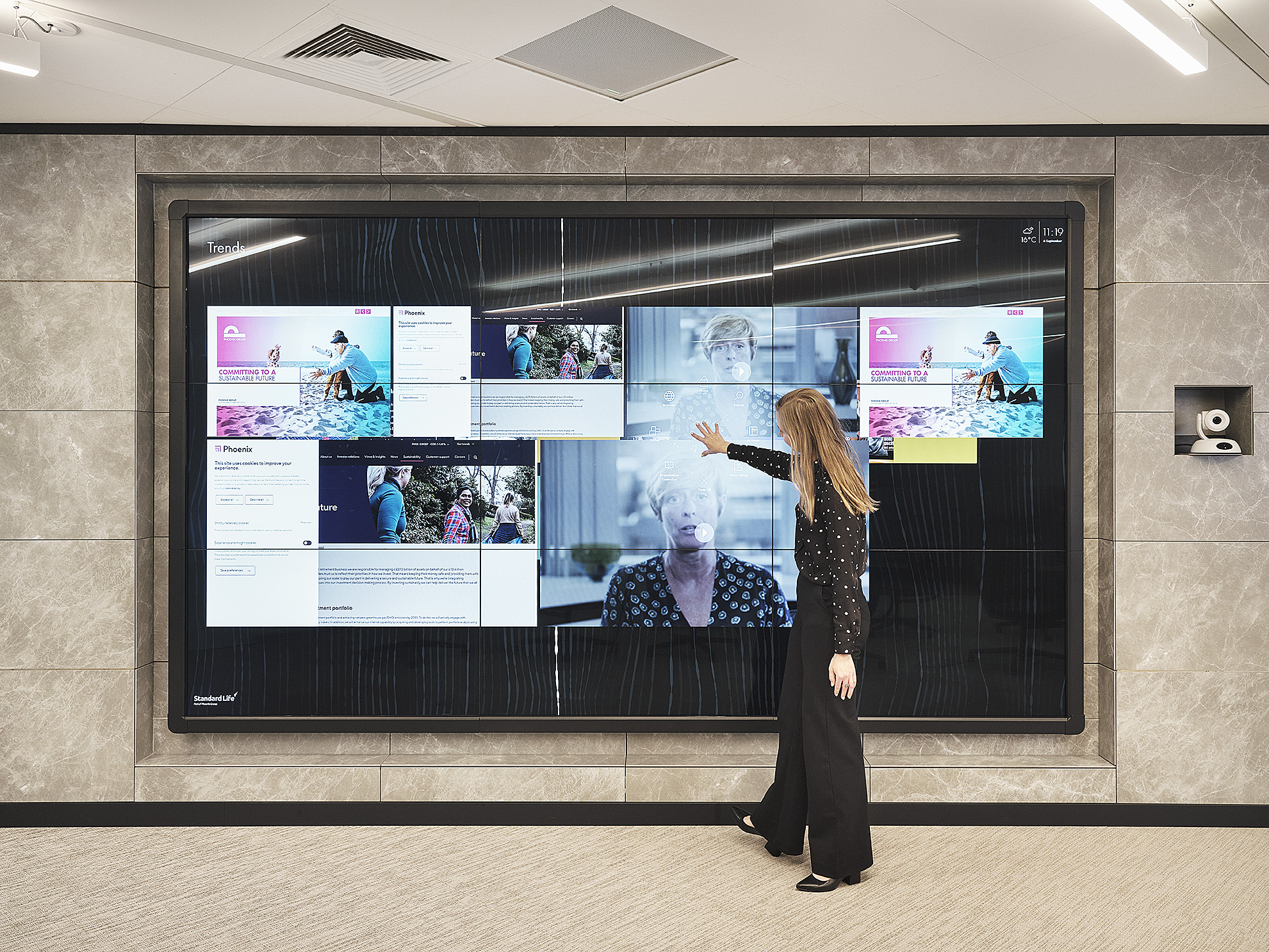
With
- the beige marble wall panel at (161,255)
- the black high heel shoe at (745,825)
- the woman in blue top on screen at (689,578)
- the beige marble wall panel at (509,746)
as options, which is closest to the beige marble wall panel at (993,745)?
the black high heel shoe at (745,825)

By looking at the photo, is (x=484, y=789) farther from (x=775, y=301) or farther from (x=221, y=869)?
(x=775, y=301)

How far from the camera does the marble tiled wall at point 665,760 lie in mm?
3557

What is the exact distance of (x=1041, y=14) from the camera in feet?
8.75

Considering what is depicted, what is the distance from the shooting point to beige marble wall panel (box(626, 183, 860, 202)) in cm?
374

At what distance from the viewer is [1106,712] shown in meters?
3.67

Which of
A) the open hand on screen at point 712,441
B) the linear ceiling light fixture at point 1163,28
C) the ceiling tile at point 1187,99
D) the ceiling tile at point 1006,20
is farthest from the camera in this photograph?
the open hand on screen at point 712,441

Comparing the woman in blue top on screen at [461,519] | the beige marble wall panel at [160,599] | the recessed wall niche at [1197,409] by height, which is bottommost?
the beige marble wall panel at [160,599]

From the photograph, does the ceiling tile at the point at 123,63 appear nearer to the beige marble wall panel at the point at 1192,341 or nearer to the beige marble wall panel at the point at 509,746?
the beige marble wall panel at the point at 509,746

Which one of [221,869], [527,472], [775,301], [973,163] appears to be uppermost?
[973,163]

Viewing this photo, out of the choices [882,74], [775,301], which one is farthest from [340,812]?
[882,74]

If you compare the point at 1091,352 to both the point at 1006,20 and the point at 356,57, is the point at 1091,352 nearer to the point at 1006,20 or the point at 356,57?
the point at 1006,20

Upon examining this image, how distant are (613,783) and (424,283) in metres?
2.23

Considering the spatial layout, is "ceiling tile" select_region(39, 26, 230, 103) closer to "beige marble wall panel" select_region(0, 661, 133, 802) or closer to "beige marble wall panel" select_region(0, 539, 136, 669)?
"beige marble wall panel" select_region(0, 539, 136, 669)

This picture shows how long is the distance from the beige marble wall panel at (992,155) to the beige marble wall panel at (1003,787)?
97.6 inches
